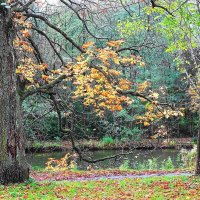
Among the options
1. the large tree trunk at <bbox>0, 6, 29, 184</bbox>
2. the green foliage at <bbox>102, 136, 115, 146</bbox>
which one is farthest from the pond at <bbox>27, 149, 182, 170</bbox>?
the large tree trunk at <bbox>0, 6, 29, 184</bbox>

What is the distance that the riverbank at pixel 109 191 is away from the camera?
7958 mm

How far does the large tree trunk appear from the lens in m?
9.43

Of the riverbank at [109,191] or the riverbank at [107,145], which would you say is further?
the riverbank at [107,145]

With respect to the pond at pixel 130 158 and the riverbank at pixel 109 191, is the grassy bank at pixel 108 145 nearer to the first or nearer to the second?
the pond at pixel 130 158

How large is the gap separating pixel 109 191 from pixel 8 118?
3199mm

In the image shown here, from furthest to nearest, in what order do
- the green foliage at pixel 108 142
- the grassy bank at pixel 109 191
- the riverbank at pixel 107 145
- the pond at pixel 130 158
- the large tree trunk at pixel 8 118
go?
the green foliage at pixel 108 142
the riverbank at pixel 107 145
the pond at pixel 130 158
the large tree trunk at pixel 8 118
the grassy bank at pixel 109 191

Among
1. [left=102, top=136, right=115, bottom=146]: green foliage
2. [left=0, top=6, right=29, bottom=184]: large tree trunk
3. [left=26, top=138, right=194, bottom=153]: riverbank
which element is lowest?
[left=26, top=138, right=194, bottom=153]: riverbank

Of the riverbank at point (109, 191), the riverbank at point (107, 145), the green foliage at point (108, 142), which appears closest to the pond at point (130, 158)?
the riverbank at point (107, 145)

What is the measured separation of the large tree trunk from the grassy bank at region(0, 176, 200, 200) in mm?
487

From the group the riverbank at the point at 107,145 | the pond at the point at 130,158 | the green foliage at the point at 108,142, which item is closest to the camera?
the pond at the point at 130,158

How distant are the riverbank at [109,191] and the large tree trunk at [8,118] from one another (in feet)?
1.50

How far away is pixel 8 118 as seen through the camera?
955 cm

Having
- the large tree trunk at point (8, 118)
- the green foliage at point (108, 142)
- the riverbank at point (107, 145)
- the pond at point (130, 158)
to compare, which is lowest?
the pond at point (130, 158)

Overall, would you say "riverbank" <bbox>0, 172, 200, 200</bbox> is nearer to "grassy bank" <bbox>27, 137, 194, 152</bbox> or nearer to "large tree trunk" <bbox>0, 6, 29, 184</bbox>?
"large tree trunk" <bbox>0, 6, 29, 184</bbox>
